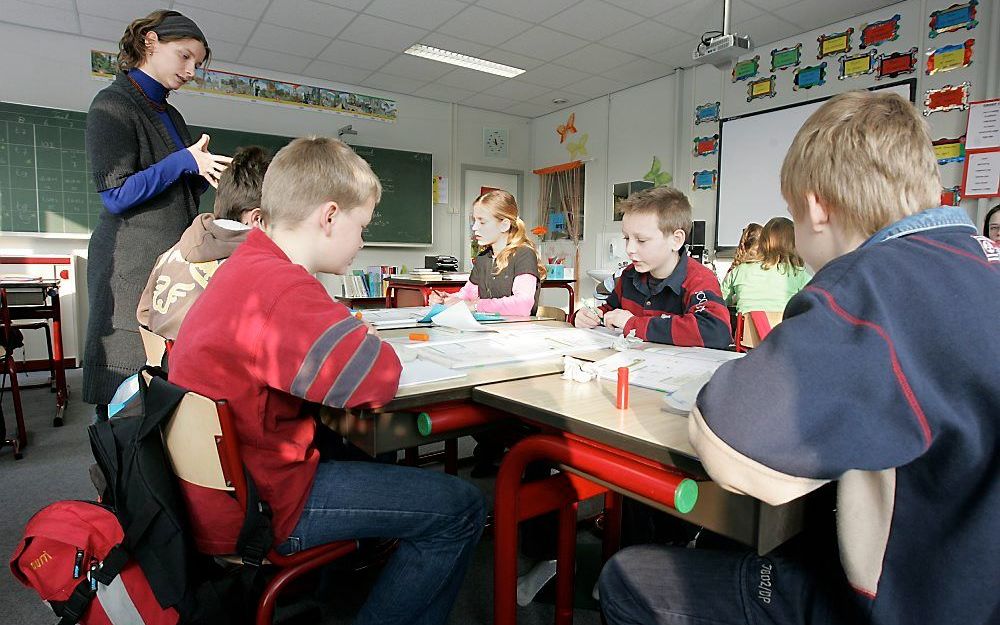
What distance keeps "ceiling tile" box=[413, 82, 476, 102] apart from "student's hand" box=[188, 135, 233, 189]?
170 inches

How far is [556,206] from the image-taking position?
6.51 metres

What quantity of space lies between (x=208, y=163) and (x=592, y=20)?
3328 mm

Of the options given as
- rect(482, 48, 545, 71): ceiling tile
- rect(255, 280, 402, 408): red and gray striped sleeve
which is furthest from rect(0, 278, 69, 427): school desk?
rect(482, 48, 545, 71): ceiling tile

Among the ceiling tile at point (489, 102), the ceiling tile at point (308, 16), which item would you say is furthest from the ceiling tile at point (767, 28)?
the ceiling tile at point (308, 16)

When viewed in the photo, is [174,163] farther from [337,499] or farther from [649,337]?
[649,337]

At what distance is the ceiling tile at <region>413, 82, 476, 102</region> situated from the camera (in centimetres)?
569

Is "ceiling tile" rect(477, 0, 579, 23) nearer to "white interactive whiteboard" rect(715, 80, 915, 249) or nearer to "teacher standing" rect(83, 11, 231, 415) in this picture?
"white interactive whiteboard" rect(715, 80, 915, 249)

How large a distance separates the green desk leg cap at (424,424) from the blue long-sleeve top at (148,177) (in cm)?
111

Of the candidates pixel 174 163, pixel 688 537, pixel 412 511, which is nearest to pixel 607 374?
pixel 412 511

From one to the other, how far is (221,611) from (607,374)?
78 cm

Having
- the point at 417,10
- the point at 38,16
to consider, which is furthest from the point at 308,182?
the point at 38,16

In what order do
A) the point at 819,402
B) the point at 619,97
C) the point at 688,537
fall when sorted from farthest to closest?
1. the point at 619,97
2. the point at 688,537
3. the point at 819,402

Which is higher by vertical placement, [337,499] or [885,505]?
[885,505]

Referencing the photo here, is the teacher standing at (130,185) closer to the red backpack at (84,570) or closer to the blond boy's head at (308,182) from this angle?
the blond boy's head at (308,182)
